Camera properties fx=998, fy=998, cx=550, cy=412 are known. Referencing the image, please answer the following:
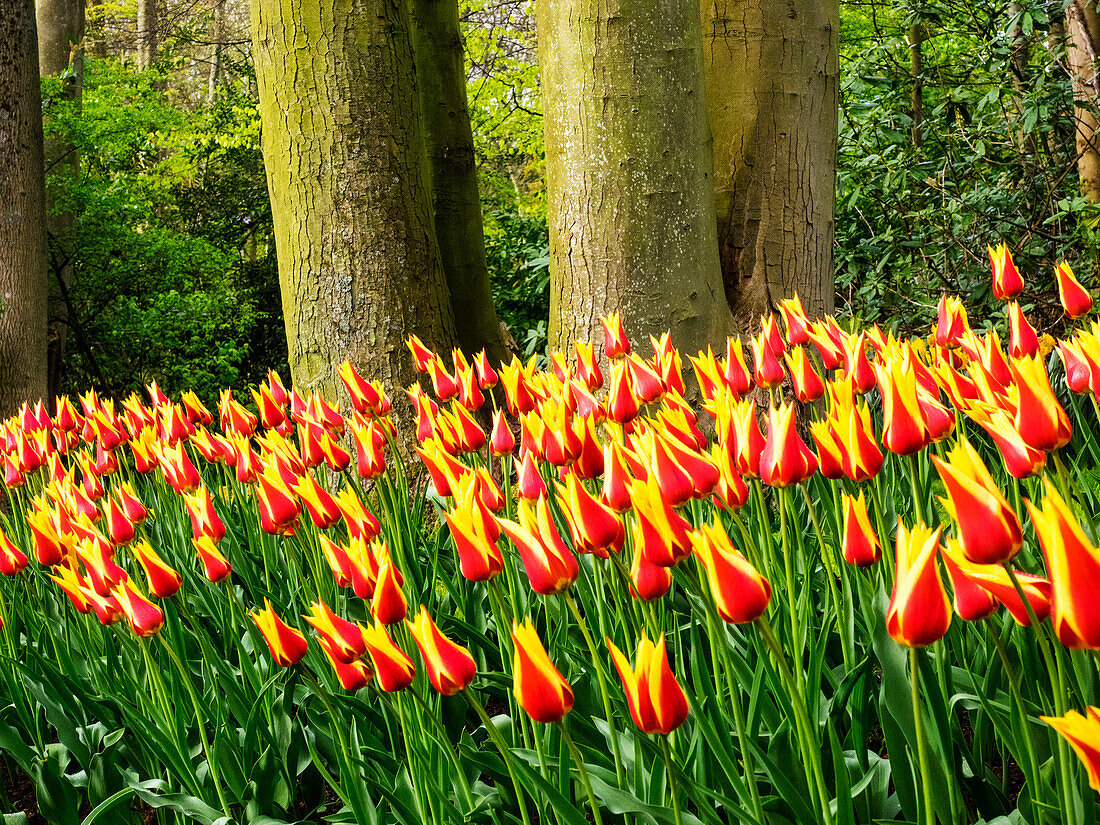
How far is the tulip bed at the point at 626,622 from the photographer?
1168 millimetres

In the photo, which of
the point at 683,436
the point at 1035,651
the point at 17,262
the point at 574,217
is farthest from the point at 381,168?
the point at 17,262

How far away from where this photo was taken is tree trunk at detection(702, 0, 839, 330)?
162 inches

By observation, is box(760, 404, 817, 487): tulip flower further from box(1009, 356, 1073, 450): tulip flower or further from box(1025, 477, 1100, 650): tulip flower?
box(1025, 477, 1100, 650): tulip flower

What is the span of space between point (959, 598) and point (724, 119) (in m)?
3.43

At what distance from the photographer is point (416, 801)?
1710 mm

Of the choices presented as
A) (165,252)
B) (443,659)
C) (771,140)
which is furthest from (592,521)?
(165,252)

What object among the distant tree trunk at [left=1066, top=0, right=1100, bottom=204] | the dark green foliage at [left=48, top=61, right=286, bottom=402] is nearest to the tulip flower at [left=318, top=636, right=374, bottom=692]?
the distant tree trunk at [left=1066, top=0, right=1100, bottom=204]

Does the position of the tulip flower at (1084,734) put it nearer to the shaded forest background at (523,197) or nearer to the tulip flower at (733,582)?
the tulip flower at (733,582)

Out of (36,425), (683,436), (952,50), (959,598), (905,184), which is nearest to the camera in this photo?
(959,598)

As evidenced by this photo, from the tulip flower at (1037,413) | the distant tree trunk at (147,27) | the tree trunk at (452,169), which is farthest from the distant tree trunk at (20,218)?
the distant tree trunk at (147,27)

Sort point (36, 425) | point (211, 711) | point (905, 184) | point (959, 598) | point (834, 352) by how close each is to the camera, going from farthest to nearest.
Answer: point (905, 184) → point (36, 425) → point (834, 352) → point (211, 711) → point (959, 598)

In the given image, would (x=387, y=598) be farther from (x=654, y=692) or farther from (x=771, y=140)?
(x=771, y=140)

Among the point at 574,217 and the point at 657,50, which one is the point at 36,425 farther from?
the point at 657,50

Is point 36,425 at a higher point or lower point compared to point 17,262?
lower
